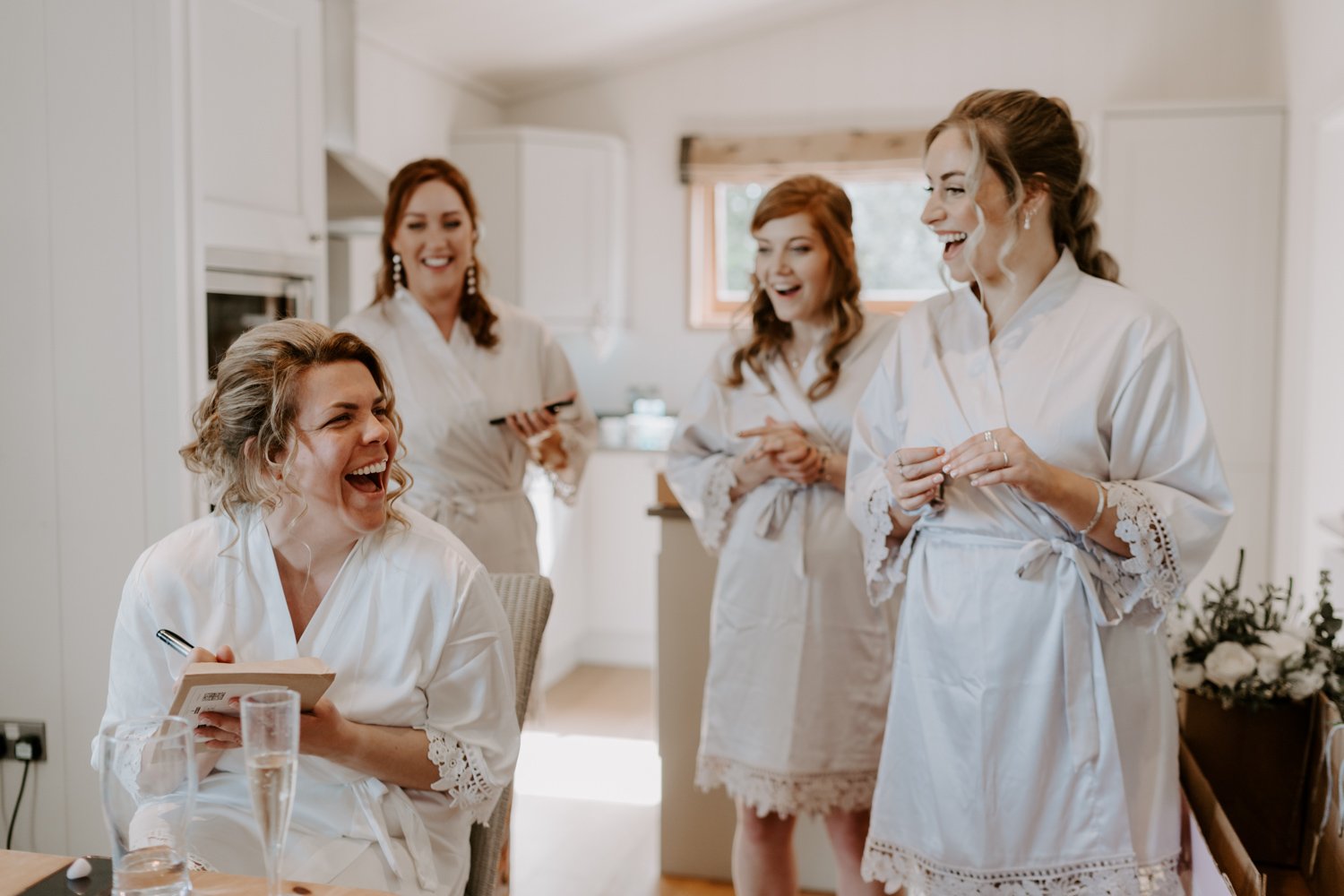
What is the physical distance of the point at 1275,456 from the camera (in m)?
4.24

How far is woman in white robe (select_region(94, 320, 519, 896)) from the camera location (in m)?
1.45

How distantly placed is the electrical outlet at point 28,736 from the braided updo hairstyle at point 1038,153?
7.05ft

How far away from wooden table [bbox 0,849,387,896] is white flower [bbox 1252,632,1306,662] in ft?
4.66

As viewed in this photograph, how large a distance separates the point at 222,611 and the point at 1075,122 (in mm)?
→ 1361

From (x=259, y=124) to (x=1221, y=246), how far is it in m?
3.26

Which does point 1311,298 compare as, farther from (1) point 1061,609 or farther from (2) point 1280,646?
(1) point 1061,609

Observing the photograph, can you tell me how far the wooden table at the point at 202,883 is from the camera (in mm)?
1111

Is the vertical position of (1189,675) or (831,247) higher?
(831,247)

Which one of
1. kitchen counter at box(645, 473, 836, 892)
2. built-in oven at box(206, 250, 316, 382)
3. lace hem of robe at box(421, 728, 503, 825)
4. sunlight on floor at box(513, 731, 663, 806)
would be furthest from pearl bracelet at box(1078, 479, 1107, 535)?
sunlight on floor at box(513, 731, 663, 806)

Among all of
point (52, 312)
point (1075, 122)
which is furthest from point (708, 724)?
point (52, 312)

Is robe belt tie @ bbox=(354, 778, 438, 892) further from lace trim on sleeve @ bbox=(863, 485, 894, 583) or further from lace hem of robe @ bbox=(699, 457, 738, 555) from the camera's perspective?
lace hem of robe @ bbox=(699, 457, 738, 555)

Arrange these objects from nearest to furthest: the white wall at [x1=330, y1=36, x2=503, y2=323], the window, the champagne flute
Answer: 1. the champagne flute
2. the white wall at [x1=330, y1=36, x2=503, y2=323]
3. the window

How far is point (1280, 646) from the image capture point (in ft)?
6.21

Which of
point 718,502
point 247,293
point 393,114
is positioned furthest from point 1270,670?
point 393,114
